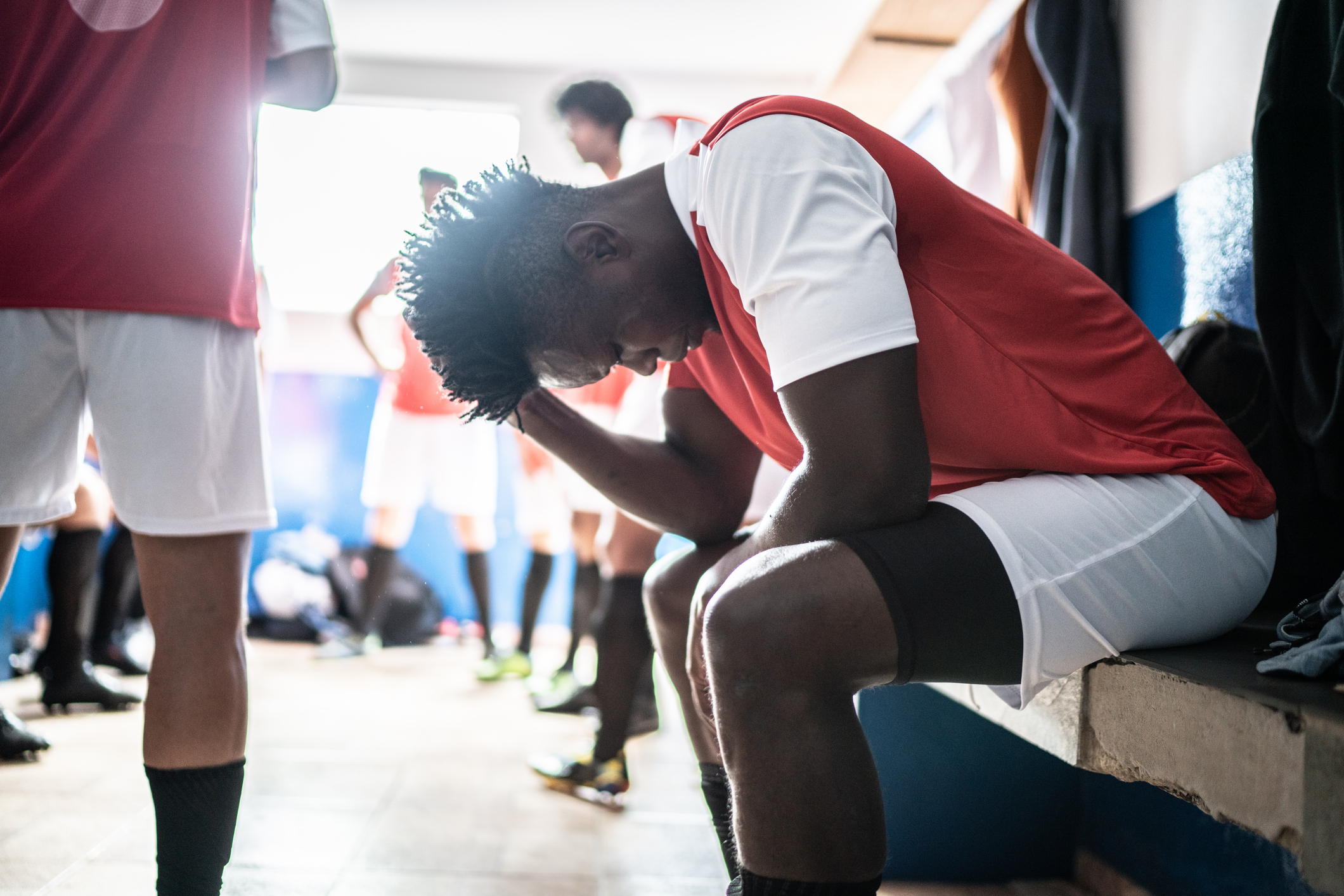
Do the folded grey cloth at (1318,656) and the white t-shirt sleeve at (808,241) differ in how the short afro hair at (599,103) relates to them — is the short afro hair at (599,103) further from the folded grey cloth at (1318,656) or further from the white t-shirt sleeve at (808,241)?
the folded grey cloth at (1318,656)

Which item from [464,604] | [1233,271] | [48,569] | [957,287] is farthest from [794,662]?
[464,604]

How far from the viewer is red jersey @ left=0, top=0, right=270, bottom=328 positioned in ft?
3.33

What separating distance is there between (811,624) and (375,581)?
307 centimetres

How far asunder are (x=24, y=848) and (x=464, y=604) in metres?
2.96

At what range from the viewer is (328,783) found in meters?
1.81

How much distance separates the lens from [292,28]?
3.84 ft

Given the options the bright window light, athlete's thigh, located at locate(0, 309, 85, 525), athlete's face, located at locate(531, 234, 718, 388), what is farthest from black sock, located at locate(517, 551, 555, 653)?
athlete's face, located at locate(531, 234, 718, 388)

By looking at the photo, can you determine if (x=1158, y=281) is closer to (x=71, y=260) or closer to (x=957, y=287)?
(x=957, y=287)

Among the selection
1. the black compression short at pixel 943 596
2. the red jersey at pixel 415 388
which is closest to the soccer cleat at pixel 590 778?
the black compression short at pixel 943 596

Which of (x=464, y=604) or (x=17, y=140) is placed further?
(x=464, y=604)

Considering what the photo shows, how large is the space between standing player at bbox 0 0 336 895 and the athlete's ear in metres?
0.45

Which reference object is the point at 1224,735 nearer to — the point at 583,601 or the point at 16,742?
the point at 16,742

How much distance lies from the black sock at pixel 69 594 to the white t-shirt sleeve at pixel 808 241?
7.16 ft

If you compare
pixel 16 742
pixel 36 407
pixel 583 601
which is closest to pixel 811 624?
pixel 36 407
